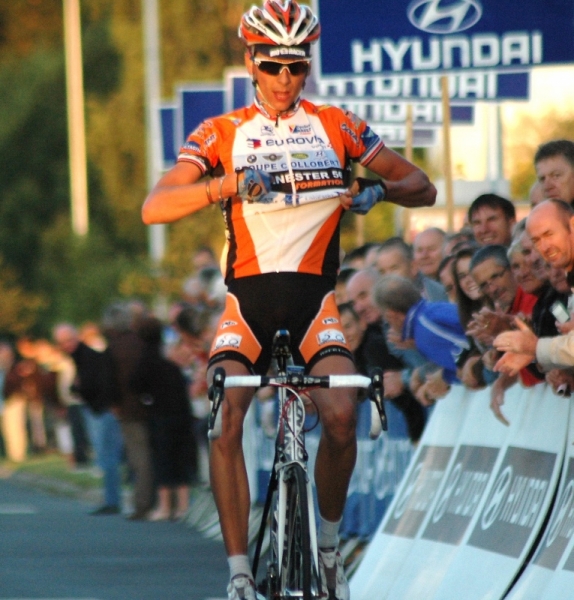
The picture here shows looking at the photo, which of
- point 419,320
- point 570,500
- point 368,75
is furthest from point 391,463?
Result: point 570,500

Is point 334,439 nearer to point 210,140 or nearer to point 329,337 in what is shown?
point 329,337

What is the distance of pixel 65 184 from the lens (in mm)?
59594

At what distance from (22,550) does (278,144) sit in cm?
718

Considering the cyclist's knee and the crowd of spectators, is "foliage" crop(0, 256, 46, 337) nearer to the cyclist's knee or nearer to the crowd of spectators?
the crowd of spectators

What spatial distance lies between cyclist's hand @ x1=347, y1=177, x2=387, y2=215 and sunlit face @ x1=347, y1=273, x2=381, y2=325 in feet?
15.9

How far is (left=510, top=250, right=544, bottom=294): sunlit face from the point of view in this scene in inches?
350

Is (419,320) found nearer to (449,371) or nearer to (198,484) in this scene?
(449,371)

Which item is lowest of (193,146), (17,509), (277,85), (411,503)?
(17,509)

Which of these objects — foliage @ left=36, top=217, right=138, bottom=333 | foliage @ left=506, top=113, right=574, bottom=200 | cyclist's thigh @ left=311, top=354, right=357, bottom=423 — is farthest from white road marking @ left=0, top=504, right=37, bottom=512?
foliage @ left=36, top=217, right=138, bottom=333

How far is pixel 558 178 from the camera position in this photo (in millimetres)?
9711

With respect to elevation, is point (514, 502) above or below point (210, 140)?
below

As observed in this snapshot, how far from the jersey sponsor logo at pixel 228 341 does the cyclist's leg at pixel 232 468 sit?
0.23 ft

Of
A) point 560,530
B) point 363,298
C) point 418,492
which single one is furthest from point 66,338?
point 560,530

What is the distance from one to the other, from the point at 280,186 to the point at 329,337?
63 centimetres
